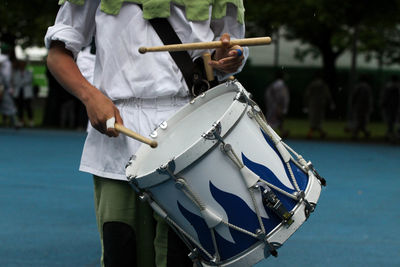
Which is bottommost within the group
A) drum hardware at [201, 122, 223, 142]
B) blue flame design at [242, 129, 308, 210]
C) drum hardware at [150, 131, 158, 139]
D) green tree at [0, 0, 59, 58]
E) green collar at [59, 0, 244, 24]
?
green tree at [0, 0, 59, 58]

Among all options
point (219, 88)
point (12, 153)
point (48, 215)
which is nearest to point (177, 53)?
point (219, 88)

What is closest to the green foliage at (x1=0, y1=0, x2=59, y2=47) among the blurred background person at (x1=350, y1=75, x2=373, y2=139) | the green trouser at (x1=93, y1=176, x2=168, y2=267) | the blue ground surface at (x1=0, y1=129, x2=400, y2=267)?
the blurred background person at (x1=350, y1=75, x2=373, y2=139)

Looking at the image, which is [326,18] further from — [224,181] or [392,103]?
[224,181]

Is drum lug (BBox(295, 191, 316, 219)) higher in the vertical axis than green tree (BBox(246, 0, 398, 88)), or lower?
higher

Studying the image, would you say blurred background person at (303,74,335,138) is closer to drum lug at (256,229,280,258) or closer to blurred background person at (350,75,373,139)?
blurred background person at (350,75,373,139)

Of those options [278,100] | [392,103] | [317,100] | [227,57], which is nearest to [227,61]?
[227,57]

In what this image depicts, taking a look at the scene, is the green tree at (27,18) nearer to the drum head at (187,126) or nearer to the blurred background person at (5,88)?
the blurred background person at (5,88)

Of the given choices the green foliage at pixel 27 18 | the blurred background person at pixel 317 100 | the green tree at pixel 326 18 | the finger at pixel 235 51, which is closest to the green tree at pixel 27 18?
the green foliage at pixel 27 18

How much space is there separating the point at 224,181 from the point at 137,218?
40cm

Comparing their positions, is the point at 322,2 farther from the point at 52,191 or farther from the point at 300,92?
the point at 300,92

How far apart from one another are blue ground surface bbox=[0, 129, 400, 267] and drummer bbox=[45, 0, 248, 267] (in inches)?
110

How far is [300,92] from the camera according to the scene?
37344mm

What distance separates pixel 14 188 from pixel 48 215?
204 cm

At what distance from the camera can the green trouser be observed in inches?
111
